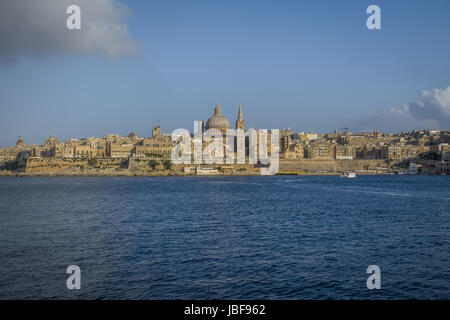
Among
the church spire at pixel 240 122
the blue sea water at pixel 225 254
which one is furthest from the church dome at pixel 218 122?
the blue sea water at pixel 225 254

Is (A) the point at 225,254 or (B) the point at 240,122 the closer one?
(A) the point at 225,254

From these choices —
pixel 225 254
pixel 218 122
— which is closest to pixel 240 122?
pixel 218 122

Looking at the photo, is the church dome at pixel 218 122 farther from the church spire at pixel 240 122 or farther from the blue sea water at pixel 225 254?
the blue sea water at pixel 225 254

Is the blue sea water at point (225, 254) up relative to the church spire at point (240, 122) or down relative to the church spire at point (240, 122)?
down

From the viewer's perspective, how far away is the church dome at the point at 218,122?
99.1m

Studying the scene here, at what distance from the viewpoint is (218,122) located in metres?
99.9

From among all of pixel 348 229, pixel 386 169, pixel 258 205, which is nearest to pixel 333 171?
pixel 386 169

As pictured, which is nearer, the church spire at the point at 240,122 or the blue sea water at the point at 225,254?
the blue sea water at the point at 225,254

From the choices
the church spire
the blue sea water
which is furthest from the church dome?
the blue sea water

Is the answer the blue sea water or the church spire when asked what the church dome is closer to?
the church spire

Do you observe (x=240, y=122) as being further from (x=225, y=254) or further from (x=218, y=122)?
(x=225, y=254)

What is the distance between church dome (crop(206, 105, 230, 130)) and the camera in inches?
3900
